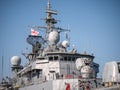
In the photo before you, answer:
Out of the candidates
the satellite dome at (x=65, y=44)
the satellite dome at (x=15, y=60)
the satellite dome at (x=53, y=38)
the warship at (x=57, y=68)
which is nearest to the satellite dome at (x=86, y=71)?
the warship at (x=57, y=68)

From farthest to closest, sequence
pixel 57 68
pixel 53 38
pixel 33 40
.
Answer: pixel 33 40
pixel 53 38
pixel 57 68

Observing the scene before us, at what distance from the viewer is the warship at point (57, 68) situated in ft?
55.5

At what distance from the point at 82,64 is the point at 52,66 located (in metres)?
4.76

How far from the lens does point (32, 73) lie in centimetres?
2681

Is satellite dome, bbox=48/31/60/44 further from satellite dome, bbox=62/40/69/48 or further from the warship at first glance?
satellite dome, bbox=62/40/69/48

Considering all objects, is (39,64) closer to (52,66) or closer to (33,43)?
(52,66)

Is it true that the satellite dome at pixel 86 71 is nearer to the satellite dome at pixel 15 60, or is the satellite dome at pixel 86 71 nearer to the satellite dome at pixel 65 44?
the satellite dome at pixel 65 44

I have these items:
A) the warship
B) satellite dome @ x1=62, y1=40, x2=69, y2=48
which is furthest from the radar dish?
satellite dome @ x1=62, y1=40, x2=69, y2=48

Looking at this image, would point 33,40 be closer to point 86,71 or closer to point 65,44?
point 65,44

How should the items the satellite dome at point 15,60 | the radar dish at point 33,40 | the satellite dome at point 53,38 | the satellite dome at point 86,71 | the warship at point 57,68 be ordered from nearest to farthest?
the warship at point 57,68 → the satellite dome at point 86,71 → the satellite dome at point 53,38 → the radar dish at point 33,40 → the satellite dome at point 15,60

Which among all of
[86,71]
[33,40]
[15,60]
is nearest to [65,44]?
[33,40]

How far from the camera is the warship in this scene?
16.9m

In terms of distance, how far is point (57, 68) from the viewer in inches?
Answer: 950

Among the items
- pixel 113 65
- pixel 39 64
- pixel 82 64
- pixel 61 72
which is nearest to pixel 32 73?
pixel 39 64
